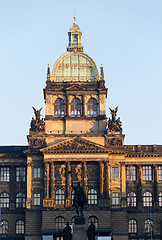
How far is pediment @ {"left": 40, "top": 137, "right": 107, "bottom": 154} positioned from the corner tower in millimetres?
5704

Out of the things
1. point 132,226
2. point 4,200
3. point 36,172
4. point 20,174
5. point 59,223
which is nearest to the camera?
point 59,223

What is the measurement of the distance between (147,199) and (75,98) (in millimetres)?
21640

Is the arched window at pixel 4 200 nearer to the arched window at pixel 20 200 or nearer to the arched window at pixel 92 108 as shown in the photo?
the arched window at pixel 20 200

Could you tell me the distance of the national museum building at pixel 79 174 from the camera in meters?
100

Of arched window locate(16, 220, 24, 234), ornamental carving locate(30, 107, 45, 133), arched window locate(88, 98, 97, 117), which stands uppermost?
arched window locate(88, 98, 97, 117)

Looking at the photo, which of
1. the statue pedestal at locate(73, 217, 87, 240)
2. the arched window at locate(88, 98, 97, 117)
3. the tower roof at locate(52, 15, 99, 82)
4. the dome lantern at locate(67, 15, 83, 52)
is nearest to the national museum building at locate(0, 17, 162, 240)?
the arched window at locate(88, 98, 97, 117)

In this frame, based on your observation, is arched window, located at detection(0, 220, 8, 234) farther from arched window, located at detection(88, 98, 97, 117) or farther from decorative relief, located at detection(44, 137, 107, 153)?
arched window, located at detection(88, 98, 97, 117)

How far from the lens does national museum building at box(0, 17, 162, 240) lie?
328 ft

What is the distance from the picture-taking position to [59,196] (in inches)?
3981

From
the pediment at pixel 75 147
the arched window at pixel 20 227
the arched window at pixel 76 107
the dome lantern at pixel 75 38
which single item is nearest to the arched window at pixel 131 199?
the pediment at pixel 75 147

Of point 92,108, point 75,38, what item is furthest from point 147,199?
point 75,38

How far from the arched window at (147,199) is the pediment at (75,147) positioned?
36.5 feet

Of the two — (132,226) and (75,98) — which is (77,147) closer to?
(75,98)

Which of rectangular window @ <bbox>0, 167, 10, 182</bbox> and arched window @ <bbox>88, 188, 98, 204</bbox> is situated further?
rectangular window @ <bbox>0, 167, 10, 182</bbox>
